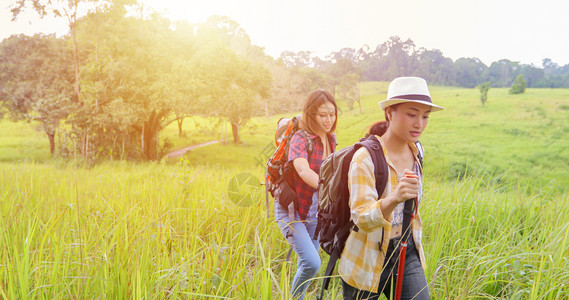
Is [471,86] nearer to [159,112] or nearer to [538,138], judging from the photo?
[538,138]

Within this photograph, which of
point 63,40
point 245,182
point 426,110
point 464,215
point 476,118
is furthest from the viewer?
point 476,118

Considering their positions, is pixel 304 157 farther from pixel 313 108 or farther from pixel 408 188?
pixel 408 188

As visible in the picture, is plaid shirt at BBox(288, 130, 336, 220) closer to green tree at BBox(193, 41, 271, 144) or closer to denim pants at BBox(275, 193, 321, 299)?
denim pants at BBox(275, 193, 321, 299)

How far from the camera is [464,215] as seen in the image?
4.07m

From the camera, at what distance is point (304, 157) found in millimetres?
2840

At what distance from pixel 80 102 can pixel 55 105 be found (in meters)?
1.23

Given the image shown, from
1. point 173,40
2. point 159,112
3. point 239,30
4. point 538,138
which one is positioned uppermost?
point 239,30

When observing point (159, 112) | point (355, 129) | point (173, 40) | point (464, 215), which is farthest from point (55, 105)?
point (355, 129)

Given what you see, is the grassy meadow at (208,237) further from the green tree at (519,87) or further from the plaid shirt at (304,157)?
the green tree at (519,87)

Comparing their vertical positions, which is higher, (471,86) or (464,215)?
(471,86)

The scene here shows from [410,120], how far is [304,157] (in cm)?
109

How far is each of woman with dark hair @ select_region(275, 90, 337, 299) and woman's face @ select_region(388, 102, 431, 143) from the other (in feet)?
3.03

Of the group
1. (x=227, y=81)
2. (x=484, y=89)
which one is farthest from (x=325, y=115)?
(x=484, y=89)

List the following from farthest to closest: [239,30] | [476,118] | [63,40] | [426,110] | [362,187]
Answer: [476,118] < [239,30] < [63,40] < [426,110] < [362,187]
